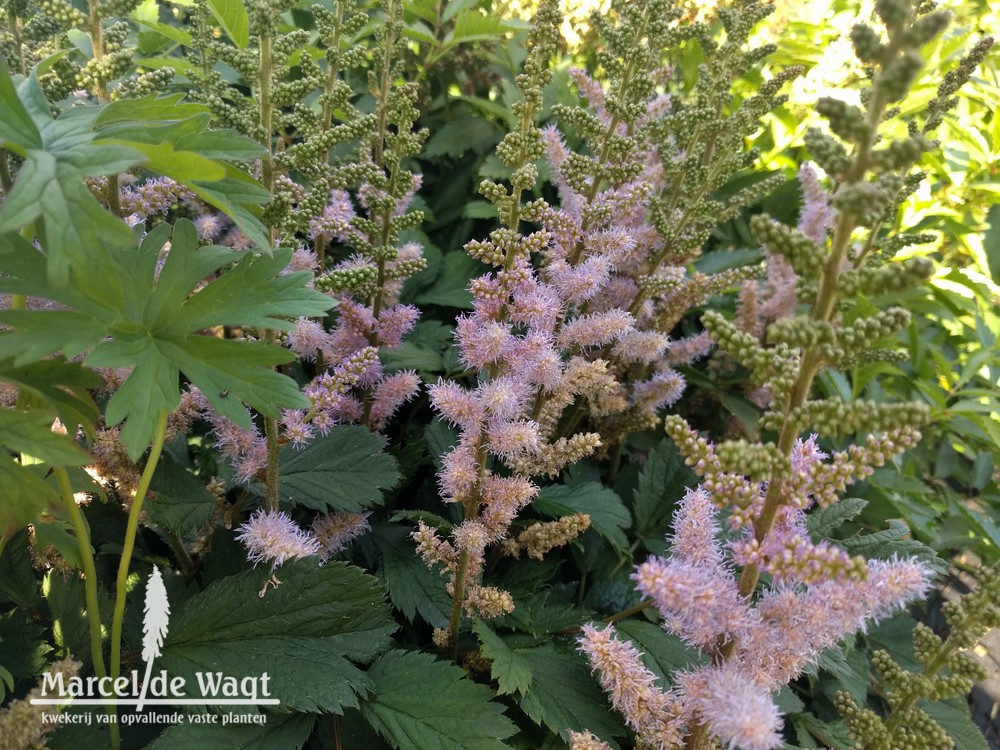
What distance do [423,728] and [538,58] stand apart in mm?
1024

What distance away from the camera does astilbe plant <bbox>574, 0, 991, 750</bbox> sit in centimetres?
71

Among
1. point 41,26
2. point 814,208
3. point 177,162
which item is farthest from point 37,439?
point 814,208

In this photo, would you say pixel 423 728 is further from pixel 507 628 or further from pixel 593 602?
pixel 593 602

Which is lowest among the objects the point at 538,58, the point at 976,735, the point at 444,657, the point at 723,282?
the point at 976,735

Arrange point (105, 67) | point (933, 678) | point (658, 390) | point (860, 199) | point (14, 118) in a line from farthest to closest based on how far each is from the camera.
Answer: point (658, 390), point (105, 67), point (933, 678), point (14, 118), point (860, 199)

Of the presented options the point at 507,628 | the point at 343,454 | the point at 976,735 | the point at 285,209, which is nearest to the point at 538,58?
the point at 285,209

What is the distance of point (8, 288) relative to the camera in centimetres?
87

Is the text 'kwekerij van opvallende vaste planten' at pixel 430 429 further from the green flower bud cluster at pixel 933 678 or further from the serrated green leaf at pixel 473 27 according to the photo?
the serrated green leaf at pixel 473 27

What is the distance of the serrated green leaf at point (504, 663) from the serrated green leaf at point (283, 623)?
0.16 meters

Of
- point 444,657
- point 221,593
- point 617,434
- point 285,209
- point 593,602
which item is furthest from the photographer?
point 617,434

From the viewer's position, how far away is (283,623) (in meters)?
1.13

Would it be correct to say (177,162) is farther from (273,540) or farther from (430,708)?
(430,708)

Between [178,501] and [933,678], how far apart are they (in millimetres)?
1136

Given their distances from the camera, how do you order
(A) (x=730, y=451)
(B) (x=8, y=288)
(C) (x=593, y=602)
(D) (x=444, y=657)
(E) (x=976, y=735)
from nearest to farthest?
(A) (x=730, y=451)
(B) (x=8, y=288)
(D) (x=444, y=657)
(E) (x=976, y=735)
(C) (x=593, y=602)
